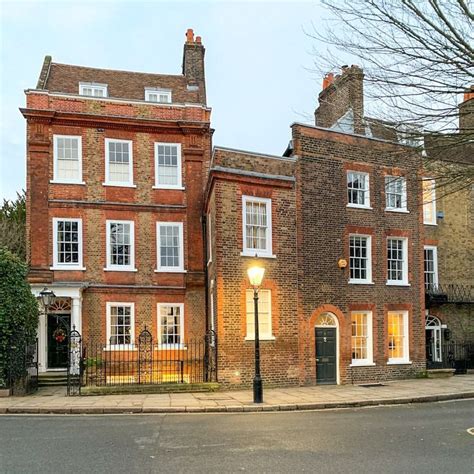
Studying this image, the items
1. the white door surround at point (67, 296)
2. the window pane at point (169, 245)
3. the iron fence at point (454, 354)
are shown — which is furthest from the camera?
the iron fence at point (454, 354)

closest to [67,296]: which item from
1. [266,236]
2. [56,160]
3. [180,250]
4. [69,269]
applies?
[69,269]

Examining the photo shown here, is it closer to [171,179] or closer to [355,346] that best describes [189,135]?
[171,179]

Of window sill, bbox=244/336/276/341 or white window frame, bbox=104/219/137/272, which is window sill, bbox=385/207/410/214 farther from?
white window frame, bbox=104/219/137/272

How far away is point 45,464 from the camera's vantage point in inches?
345

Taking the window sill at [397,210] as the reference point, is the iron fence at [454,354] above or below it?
below

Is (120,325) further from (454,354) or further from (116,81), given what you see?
(454,354)

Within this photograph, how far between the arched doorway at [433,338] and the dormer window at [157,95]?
54.3 ft

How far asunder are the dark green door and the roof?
1361 cm

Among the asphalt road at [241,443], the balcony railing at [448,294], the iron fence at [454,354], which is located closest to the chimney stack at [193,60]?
the balcony railing at [448,294]

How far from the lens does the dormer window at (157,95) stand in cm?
2823

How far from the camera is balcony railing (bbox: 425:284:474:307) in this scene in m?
26.2

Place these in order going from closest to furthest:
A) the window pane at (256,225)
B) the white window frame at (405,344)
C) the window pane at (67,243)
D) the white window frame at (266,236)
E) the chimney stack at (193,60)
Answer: the white window frame at (266,236)
the window pane at (256,225)
the white window frame at (405,344)
the window pane at (67,243)
the chimney stack at (193,60)

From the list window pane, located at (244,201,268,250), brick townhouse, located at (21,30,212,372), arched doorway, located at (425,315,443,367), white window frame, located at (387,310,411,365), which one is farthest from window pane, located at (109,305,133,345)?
→ arched doorway, located at (425,315,443,367)

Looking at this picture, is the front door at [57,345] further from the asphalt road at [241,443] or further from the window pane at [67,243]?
the asphalt road at [241,443]
